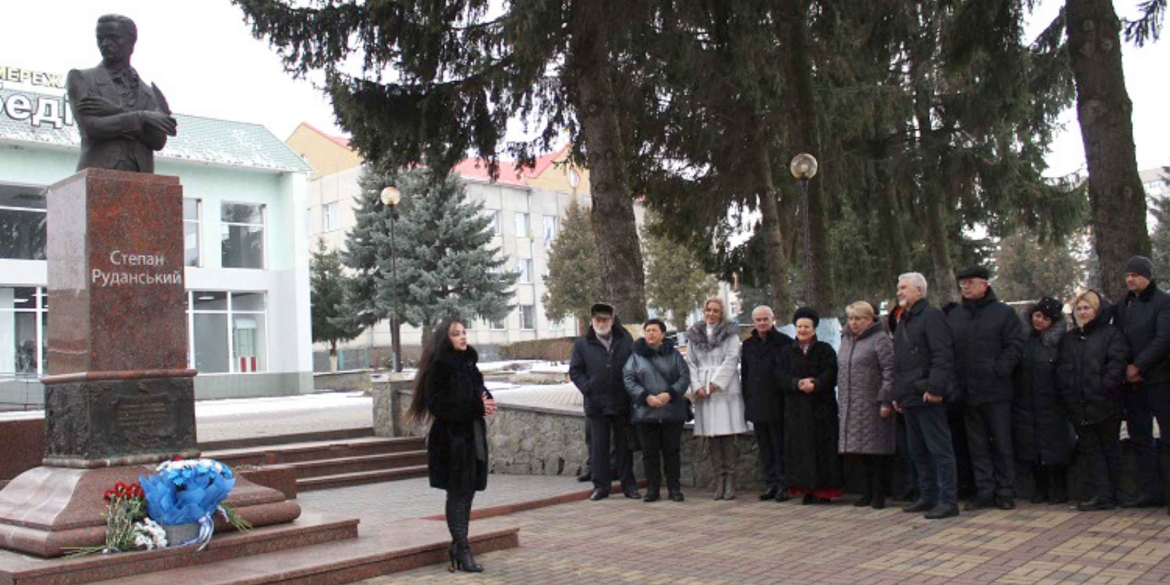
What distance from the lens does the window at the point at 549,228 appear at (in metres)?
59.5

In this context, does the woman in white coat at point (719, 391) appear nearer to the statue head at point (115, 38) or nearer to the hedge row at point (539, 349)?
the statue head at point (115, 38)

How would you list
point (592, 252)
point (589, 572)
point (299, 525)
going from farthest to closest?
point (592, 252) < point (299, 525) < point (589, 572)

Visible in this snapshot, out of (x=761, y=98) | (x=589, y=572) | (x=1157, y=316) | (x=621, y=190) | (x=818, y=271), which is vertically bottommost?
(x=589, y=572)

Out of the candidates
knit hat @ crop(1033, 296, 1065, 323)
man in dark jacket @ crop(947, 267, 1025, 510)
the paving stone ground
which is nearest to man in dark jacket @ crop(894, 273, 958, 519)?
man in dark jacket @ crop(947, 267, 1025, 510)

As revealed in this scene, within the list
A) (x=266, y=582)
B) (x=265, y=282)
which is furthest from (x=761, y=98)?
(x=265, y=282)

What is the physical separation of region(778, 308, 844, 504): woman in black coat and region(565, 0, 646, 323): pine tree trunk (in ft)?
12.1

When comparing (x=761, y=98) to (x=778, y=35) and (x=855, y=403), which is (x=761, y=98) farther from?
(x=855, y=403)

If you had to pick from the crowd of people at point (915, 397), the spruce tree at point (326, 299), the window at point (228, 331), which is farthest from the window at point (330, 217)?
the crowd of people at point (915, 397)

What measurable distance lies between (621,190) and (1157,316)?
673 cm

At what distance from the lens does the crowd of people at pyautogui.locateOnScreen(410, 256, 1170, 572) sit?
7027mm

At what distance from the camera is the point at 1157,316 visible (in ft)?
24.8

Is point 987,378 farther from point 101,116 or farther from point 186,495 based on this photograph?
point 101,116

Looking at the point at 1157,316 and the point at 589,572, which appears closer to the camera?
the point at 589,572

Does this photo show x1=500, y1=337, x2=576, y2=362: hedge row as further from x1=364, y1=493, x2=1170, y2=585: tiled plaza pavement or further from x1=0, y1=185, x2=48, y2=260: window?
x1=364, y1=493, x2=1170, y2=585: tiled plaza pavement
